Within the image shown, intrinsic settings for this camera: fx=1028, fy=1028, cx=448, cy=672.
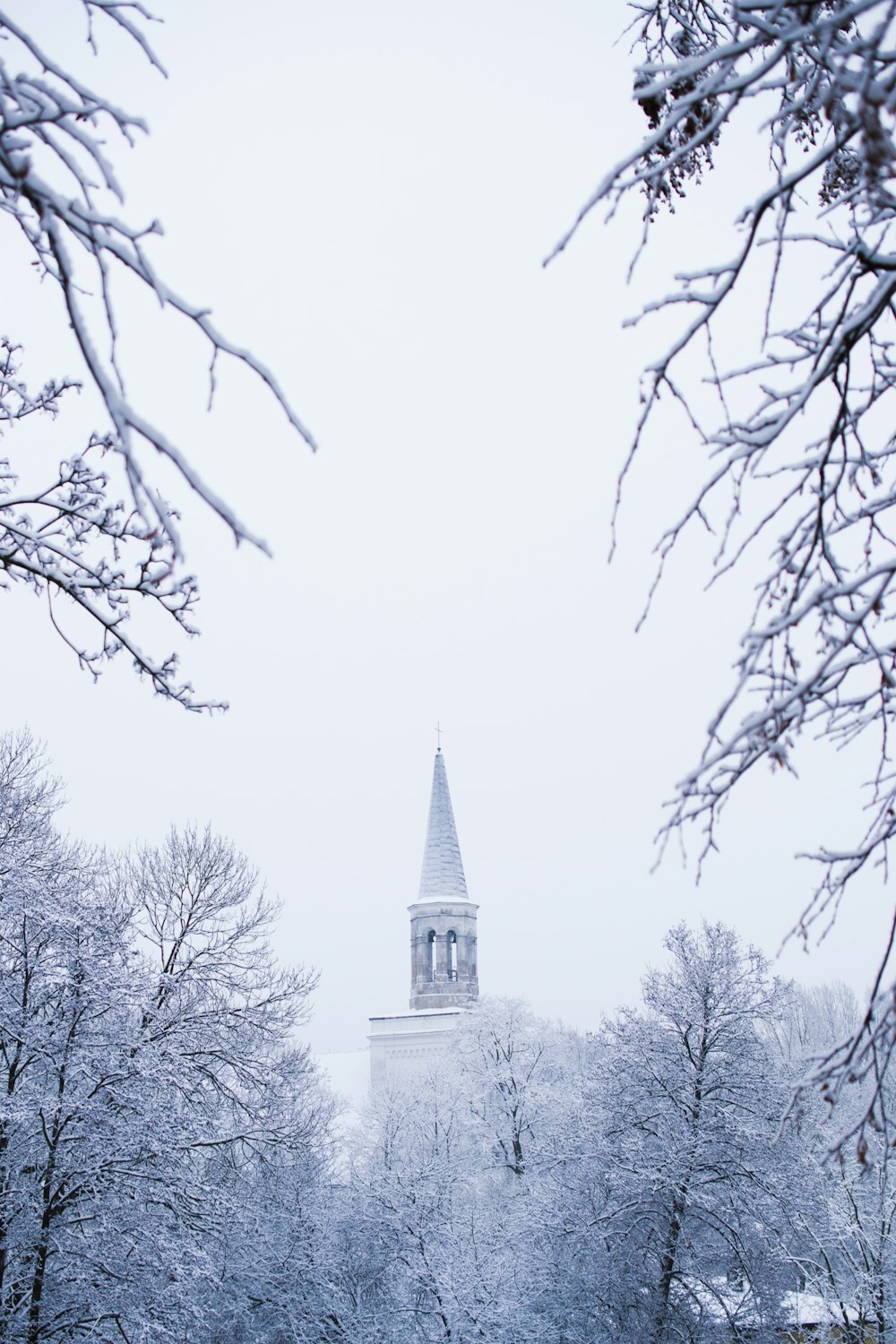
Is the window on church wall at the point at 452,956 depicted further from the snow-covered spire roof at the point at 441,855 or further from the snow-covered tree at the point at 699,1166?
the snow-covered tree at the point at 699,1166

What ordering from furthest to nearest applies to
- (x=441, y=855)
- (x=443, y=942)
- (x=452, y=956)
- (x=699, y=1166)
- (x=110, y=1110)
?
1. (x=441, y=855)
2. (x=443, y=942)
3. (x=452, y=956)
4. (x=699, y=1166)
5. (x=110, y=1110)

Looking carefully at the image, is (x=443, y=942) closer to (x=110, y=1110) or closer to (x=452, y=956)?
(x=452, y=956)

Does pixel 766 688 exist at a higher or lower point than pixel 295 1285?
higher

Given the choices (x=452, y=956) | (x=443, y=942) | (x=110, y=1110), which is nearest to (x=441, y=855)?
(x=443, y=942)

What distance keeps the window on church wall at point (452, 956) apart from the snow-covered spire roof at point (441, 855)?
5.29ft

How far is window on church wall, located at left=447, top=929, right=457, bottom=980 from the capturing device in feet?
143

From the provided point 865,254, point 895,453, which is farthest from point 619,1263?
point 865,254

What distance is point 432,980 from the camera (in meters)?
43.9

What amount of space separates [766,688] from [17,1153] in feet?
38.8

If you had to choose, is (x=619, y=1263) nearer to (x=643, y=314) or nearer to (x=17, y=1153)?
(x=17, y=1153)

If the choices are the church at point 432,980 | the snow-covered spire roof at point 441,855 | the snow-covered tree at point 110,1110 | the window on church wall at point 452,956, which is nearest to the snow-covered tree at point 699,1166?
the snow-covered tree at point 110,1110

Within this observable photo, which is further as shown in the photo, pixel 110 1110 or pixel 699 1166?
pixel 699 1166

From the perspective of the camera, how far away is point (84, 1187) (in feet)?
39.0

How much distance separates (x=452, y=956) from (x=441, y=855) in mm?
4543
